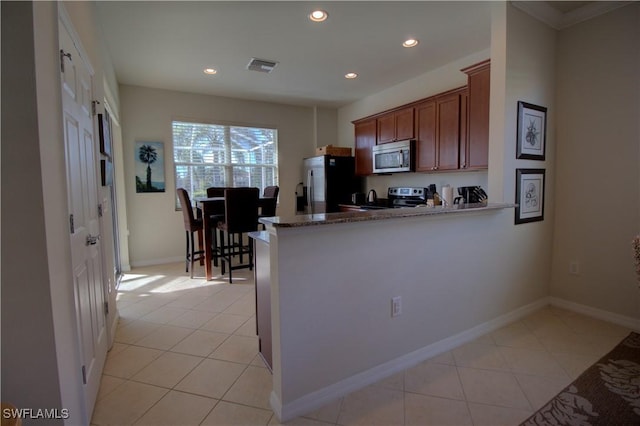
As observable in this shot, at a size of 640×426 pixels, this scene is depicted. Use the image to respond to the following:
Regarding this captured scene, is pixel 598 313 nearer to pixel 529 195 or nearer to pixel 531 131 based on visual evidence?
pixel 529 195

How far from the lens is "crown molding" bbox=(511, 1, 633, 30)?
256 centimetres

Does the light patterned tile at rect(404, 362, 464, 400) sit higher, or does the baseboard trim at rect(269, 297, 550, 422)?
the baseboard trim at rect(269, 297, 550, 422)

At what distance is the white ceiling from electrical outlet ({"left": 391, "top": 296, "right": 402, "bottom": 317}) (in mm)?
2335

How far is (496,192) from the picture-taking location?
2.62 m

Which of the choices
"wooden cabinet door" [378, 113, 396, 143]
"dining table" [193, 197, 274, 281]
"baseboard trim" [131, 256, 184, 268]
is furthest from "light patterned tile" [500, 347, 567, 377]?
"baseboard trim" [131, 256, 184, 268]

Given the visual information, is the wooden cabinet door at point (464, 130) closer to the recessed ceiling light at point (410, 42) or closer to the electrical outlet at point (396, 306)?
the recessed ceiling light at point (410, 42)

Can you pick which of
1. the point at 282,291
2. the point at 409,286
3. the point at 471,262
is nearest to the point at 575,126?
the point at 471,262

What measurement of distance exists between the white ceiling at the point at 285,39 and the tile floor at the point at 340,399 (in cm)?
271

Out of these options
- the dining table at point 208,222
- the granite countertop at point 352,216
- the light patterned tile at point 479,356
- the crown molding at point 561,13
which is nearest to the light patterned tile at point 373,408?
the light patterned tile at point 479,356

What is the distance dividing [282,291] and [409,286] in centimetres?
93

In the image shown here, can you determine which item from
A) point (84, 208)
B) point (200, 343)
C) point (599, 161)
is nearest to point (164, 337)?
point (200, 343)

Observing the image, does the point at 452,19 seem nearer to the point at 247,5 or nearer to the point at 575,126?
the point at 575,126

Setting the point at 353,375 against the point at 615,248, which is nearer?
the point at 353,375

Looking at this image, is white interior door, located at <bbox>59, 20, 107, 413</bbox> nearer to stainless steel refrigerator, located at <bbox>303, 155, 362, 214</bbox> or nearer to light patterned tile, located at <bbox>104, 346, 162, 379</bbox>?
light patterned tile, located at <bbox>104, 346, 162, 379</bbox>
